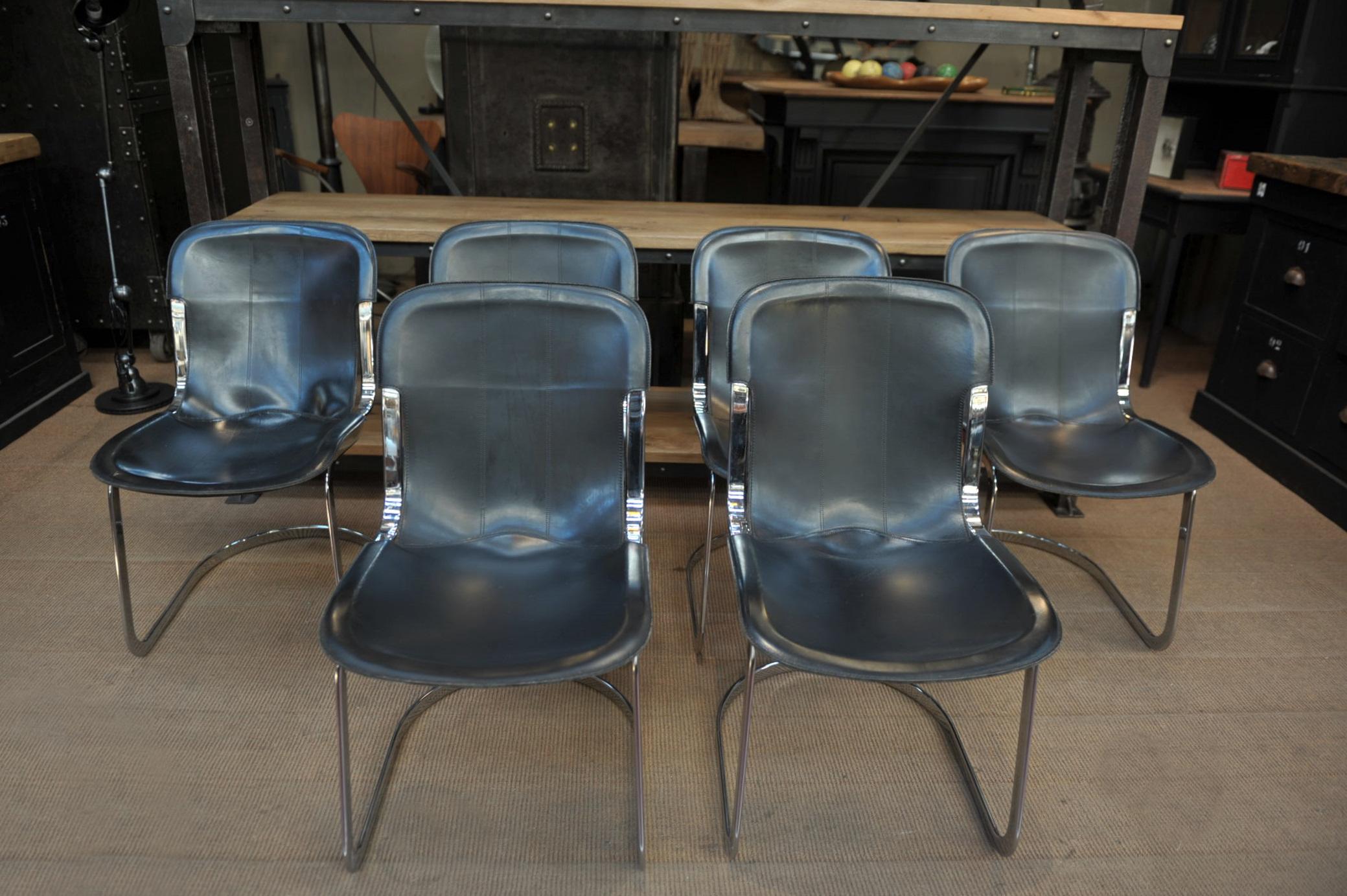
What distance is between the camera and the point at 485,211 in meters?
3.00

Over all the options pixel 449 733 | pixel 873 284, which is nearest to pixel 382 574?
pixel 449 733

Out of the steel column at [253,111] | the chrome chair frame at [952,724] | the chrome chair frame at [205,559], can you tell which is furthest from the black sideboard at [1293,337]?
the steel column at [253,111]

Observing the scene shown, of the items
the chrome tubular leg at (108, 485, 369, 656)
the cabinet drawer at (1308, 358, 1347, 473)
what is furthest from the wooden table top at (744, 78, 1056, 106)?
the chrome tubular leg at (108, 485, 369, 656)

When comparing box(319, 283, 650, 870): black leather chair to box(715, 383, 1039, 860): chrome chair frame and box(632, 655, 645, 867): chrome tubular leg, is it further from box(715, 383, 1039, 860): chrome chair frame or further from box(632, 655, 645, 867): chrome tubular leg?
box(715, 383, 1039, 860): chrome chair frame

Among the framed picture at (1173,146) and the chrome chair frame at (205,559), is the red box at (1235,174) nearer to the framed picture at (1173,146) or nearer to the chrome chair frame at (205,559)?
the framed picture at (1173,146)

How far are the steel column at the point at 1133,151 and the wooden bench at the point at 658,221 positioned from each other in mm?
186

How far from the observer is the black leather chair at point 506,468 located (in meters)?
1.71

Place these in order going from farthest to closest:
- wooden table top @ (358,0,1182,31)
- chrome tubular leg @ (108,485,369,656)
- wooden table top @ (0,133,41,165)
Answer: wooden table top @ (0,133,41,165) < wooden table top @ (358,0,1182,31) < chrome tubular leg @ (108,485,369,656)

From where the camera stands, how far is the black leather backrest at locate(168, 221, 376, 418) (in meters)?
2.37

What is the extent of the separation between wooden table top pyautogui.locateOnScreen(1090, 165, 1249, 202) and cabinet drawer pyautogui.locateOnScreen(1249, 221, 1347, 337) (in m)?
0.52

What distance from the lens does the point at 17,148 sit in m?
3.35

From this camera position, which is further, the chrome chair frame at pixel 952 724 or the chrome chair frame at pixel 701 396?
the chrome chair frame at pixel 701 396

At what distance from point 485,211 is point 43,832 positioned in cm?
192

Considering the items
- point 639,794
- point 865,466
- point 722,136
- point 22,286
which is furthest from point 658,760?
point 722,136
